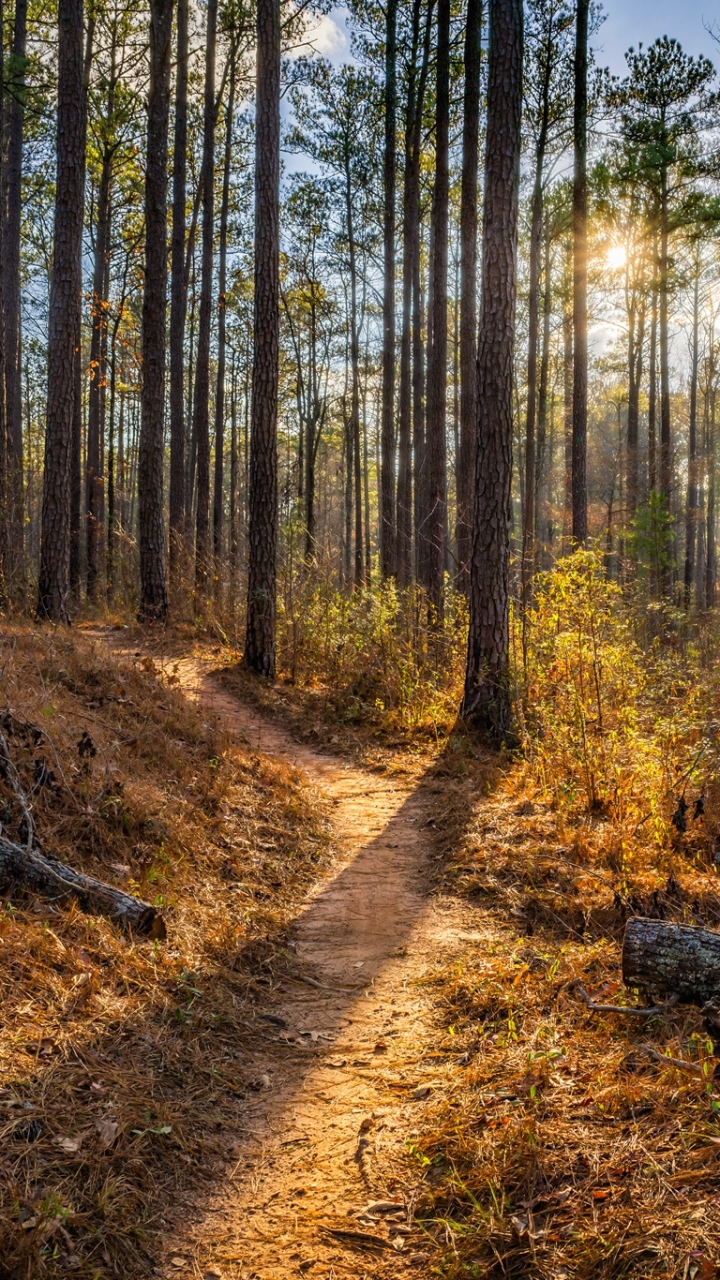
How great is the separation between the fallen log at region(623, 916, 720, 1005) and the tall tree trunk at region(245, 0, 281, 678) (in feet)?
23.7

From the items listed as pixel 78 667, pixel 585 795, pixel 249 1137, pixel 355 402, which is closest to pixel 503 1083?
pixel 249 1137

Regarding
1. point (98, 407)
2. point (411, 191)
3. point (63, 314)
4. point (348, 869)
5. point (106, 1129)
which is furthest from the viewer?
point (98, 407)

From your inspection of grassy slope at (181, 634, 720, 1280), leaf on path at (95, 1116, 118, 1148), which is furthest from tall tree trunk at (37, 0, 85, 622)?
leaf on path at (95, 1116, 118, 1148)

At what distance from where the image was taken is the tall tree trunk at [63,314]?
9.07 m

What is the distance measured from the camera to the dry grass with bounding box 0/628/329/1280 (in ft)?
7.22

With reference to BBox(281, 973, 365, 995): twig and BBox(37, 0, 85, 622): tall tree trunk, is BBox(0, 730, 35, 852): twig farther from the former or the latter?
BBox(37, 0, 85, 622): tall tree trunk

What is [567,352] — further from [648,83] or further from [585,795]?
[585,795]

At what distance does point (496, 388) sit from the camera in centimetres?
734

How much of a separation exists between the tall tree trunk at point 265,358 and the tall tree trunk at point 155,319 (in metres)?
3.46

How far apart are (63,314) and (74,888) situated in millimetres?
8161

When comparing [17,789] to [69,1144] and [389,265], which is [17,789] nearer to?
[69,1144]

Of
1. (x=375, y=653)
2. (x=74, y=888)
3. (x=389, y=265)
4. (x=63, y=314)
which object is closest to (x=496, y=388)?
(x=375, y=653)

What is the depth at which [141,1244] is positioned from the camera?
2160 mm

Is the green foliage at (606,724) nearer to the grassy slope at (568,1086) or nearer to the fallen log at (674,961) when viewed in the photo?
the grassy slope at (568,1086)
